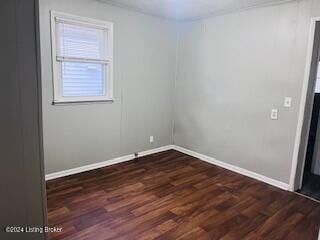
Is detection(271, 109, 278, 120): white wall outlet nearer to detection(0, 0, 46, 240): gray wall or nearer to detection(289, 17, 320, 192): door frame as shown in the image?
detection(289, 17, 320, 192): door frame

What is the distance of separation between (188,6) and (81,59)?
1689 millimetres

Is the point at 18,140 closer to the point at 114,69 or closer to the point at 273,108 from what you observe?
the point at 114,69

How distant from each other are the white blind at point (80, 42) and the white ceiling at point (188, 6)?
498 millimetres

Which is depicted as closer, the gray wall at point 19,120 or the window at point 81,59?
the gray wall at point 19,120

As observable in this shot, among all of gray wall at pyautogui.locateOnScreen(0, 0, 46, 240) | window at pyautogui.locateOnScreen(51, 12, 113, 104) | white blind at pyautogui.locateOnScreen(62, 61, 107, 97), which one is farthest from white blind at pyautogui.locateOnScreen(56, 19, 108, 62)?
gray wall at pyautogui.locateOnScreen(0, 0, 46, 240)

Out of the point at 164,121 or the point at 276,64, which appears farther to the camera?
the point at 164,121

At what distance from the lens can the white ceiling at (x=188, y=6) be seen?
3.11 metres

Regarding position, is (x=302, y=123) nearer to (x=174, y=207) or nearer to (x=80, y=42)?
(x=174, y=207)

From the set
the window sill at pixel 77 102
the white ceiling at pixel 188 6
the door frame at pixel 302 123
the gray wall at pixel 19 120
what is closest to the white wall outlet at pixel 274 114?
the door frame at pixel 302 123

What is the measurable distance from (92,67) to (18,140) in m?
2.35

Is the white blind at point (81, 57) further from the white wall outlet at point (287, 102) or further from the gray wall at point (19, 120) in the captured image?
the white wall outlet at point (287, 102)

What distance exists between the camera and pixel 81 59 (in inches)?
130

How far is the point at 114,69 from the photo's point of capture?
12.0 feet

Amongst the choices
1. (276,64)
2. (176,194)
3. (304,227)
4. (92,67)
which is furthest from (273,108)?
(92,67)
